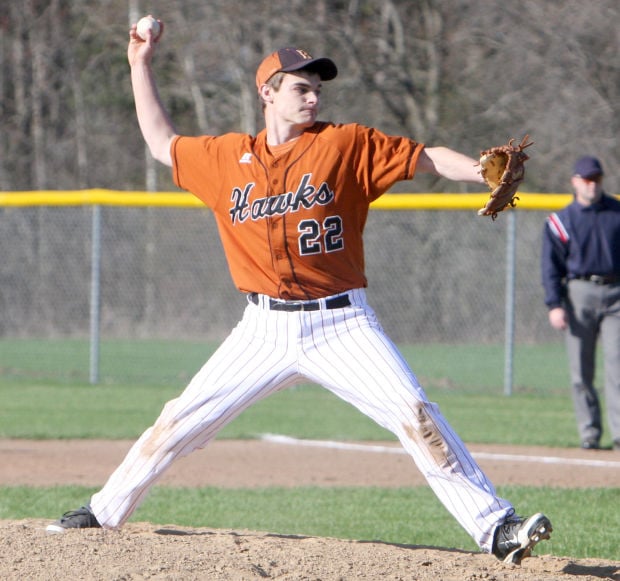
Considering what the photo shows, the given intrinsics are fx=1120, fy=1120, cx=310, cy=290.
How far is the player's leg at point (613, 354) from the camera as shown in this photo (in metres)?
8.41

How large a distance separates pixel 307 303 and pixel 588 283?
183 inches

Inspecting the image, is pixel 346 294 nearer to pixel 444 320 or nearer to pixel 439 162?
pixel 439 162

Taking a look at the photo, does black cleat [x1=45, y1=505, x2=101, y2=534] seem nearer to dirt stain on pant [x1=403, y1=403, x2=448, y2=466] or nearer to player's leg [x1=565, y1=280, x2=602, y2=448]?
dirt stain on pant [x1=403, y1=403, x2=448, y2=466]

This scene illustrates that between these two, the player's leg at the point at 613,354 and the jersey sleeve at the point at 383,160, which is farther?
the player's leg at the point at 613,354

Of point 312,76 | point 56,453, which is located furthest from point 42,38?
point 312,76

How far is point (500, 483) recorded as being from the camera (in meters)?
6.97

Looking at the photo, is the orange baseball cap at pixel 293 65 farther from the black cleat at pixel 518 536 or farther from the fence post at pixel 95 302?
the fence post at pixel 95 302

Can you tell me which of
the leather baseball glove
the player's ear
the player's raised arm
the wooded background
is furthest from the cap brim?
the wooded background

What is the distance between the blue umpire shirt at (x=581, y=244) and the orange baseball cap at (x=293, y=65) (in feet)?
14.3

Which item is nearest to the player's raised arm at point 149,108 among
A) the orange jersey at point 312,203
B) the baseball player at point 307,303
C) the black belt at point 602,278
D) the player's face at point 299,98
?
the baseball player at point 307,303

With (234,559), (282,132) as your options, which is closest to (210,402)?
(234,559)

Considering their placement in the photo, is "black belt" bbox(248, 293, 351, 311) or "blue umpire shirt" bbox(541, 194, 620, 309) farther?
"blue umpire shirt" bbox(541, 194, 620, 309)

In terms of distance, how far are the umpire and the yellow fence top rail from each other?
3044 millimetres

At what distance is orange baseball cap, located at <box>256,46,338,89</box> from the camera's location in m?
4.32
